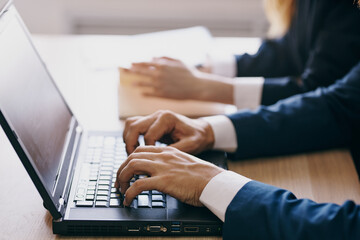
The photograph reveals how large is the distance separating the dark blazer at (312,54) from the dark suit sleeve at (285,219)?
0.54 m

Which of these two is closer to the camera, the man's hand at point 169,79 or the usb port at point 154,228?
the usb port at point 154,228

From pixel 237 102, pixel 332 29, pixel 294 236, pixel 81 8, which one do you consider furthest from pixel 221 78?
pixel 81 8

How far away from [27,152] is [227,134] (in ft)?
1.49

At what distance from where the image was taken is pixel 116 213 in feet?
2.51

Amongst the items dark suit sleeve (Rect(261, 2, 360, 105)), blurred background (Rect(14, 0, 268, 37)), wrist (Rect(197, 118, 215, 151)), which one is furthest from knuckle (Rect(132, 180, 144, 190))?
blurred background (Rect(14, 0, 268, 37))

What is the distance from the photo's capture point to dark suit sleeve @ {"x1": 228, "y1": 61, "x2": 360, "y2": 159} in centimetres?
102

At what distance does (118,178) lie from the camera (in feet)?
2.67

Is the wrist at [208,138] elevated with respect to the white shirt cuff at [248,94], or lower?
elevated

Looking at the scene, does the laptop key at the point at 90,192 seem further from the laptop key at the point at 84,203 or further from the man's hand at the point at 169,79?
the man's hand at the point at 169,79

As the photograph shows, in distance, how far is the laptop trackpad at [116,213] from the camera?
2.48 ft

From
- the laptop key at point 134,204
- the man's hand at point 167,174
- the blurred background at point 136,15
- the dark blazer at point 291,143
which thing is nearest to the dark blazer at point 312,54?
the dark blazer at point 291,143

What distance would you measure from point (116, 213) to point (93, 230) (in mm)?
47

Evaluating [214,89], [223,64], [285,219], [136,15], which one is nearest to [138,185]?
[285,219]

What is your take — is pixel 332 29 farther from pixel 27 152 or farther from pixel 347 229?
pixel 27 152
